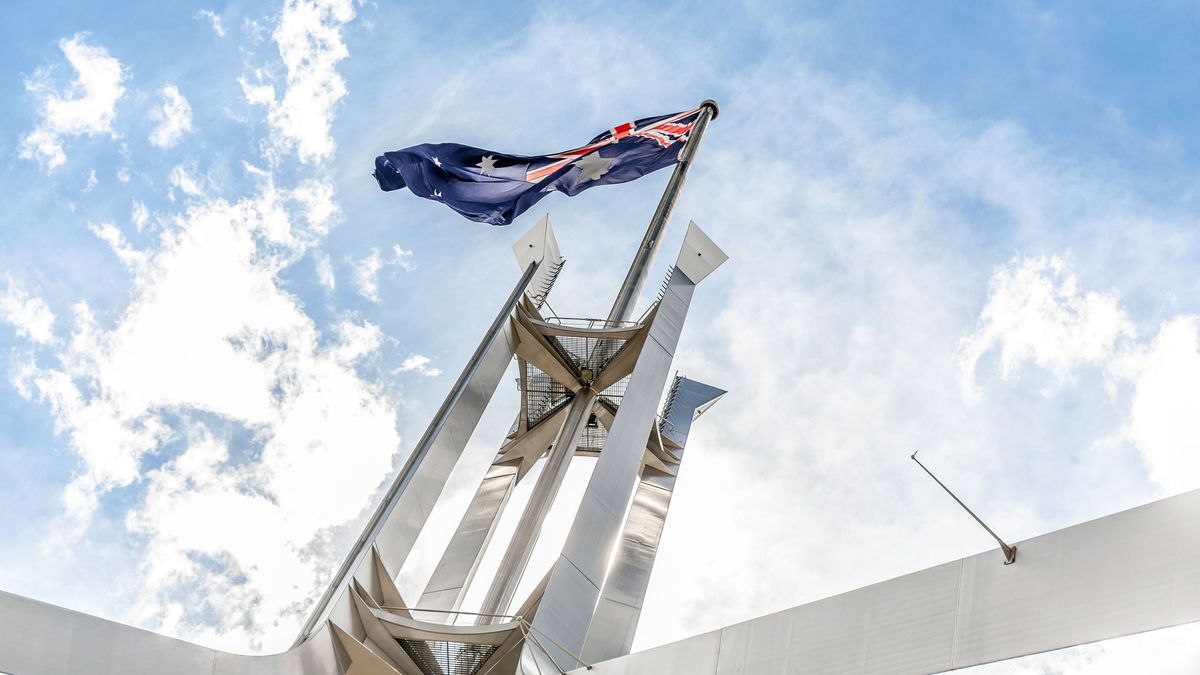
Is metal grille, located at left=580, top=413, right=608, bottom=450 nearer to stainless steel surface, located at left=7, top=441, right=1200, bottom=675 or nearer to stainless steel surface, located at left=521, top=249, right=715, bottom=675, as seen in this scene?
stainless steel surface, located at left=521, top=249, right=715, bottom=675

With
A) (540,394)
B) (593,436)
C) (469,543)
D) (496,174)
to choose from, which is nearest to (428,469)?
(469,543)

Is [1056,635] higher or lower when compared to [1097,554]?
lower

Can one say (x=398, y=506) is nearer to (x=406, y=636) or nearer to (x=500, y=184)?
(x=406, y=636)

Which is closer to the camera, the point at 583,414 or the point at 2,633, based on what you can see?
the point at 2,633

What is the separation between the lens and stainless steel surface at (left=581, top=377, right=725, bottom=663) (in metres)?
19.6

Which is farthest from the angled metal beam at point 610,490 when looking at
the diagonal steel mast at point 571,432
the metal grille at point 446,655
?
the diagonal steel mast at point 571,432

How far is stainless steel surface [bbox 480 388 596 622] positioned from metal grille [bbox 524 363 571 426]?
1.90 metres

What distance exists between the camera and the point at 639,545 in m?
22.8

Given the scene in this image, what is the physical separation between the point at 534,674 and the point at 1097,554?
7500 millimetres

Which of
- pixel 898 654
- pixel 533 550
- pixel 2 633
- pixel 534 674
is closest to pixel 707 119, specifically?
pixel 533 550

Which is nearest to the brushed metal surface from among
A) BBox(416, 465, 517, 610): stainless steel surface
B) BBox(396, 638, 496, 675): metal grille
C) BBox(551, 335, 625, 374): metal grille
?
BBox(396, 638, 496, 675): metal grille

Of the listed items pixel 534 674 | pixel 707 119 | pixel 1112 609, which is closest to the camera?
pixel 1112 609

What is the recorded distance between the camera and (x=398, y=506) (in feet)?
51.7

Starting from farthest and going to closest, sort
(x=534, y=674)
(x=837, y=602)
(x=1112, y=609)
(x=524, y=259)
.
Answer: (x=524, y=259) → (x=534, y=674) → (x=837, y=602) → (x=1112, y=609)
